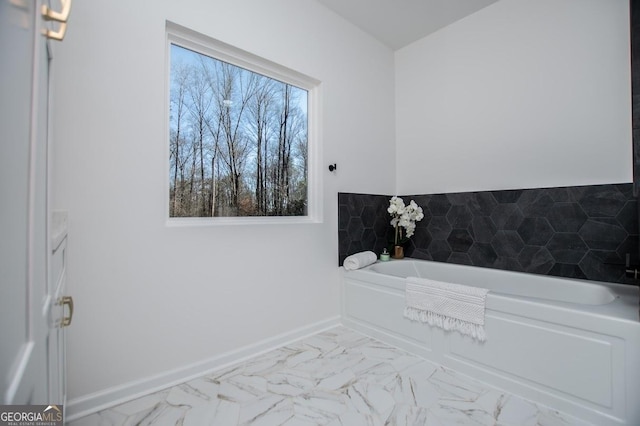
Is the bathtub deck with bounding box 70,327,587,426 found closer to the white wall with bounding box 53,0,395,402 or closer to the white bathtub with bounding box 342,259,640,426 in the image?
the white bathtub with bounding box 342,259,640,426

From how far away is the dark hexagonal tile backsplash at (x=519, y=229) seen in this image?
2.12 m

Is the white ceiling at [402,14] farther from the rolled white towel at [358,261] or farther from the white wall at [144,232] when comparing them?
the rolled white towel at [358,261]

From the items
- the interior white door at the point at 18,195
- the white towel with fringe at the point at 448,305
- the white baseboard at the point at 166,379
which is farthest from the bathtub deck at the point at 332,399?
the interior white door at the point at 18,195

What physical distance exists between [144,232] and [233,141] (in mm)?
921

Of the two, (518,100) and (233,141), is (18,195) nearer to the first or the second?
(233,141)

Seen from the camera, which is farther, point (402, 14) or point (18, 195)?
point (402, 14)

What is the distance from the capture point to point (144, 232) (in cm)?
173

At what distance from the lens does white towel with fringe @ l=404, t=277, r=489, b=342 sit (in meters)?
1.88

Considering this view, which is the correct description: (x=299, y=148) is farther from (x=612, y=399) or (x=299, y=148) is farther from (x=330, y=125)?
(x=612, y=399)

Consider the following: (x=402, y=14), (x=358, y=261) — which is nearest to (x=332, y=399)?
(x=358, y=261)

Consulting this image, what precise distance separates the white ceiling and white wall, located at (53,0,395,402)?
545mm

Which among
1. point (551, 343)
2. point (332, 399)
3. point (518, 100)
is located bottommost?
point (332, 399)

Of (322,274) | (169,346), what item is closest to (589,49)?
(322,274)

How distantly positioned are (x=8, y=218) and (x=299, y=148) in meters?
2.38
